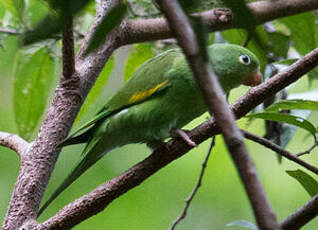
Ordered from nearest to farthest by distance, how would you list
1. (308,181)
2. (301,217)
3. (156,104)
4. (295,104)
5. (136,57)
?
(301,217), (308,181), (295,104), (156,104), (136,57)

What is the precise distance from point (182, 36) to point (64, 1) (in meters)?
0.12

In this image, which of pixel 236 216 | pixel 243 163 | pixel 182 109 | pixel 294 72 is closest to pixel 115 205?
pixel 236 216

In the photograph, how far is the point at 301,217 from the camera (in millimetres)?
898

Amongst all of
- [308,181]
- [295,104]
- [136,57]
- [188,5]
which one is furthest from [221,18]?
[188,5]

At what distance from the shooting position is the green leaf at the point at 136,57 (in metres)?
2.22

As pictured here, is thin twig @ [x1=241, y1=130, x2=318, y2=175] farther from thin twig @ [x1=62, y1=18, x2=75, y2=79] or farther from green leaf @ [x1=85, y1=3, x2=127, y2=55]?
green leaf @ [x1=85, y1=3, x2=127, y2=55]

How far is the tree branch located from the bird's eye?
83cm

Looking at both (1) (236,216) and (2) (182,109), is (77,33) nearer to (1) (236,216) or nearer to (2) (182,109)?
(2) (182,109)

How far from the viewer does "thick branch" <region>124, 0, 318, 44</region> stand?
153cm

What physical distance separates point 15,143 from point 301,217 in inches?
40.8

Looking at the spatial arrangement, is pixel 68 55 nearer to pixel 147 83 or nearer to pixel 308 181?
pixel 147 83

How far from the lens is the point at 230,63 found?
6.15 feet

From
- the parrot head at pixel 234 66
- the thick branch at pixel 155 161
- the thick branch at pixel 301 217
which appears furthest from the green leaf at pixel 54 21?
the parrot head at pixel 234 66

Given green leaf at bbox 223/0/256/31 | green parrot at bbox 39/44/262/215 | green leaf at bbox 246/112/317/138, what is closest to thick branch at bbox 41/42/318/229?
green leaf at bbox 246/112/317/138
